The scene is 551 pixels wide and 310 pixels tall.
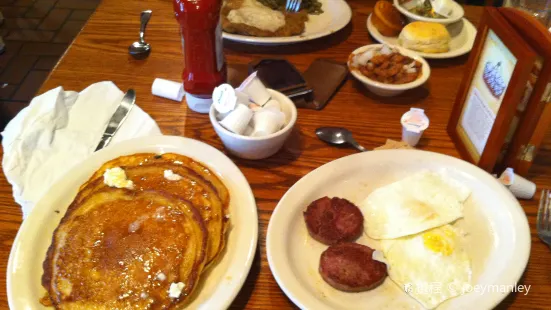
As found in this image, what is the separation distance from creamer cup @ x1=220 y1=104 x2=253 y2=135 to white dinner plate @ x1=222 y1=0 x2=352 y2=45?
2.10 ft

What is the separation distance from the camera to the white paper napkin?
1.32 m

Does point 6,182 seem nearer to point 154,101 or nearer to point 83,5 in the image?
point 154,101

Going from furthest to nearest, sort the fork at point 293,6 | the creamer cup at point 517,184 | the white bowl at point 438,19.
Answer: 1. the fork at point 293,6
2. the white bowl at point 438,19
3. the creamer cup at point 517,184

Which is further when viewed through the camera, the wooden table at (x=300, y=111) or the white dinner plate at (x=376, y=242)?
the wooden table at (x=300, y=111)

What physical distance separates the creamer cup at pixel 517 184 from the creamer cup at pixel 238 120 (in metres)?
0.79

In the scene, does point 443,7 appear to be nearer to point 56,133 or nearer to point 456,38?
point 456,38

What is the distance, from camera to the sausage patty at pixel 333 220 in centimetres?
115

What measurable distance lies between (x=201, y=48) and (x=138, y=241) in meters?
0.69

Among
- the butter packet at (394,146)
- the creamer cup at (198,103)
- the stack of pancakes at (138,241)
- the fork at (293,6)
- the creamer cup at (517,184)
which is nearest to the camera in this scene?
the stack of pancakes at (138,241)

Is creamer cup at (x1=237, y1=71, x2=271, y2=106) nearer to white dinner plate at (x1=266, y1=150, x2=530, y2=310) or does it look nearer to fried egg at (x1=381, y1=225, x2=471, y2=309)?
white dinner plate at (x1=266, y1=150, x2=530, y2=310)

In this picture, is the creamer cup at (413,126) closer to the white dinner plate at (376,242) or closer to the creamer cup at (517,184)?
the white dinner plate at (376,242)

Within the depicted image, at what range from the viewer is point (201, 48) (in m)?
1.44

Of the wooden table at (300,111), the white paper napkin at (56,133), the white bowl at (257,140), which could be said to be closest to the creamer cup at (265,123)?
the white bowl at (257,140)

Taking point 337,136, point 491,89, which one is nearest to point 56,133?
point 337,136
